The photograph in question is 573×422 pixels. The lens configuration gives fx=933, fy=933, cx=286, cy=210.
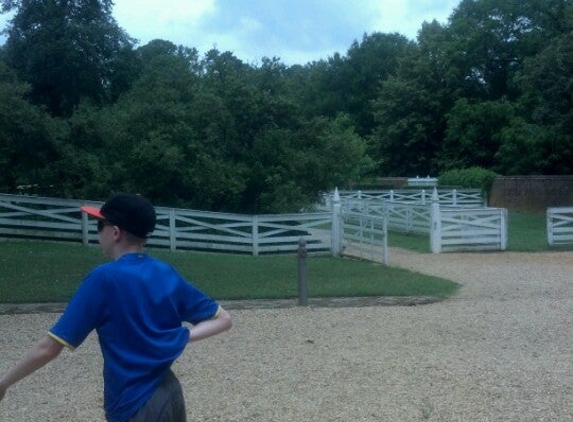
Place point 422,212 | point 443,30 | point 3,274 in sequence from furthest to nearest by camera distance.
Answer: point 443,30
point 422,212
point 3,274

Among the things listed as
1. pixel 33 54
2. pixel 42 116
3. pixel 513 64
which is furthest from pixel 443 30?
pixel 42 116

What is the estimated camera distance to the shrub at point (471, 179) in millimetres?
48062

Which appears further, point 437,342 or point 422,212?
point 422,212

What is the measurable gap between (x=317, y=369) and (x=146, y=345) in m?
5.75

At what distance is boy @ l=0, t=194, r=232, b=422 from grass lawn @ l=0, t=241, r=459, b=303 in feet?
35.8

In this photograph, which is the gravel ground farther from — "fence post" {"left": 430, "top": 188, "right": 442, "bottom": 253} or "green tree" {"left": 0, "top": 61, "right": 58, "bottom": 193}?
"green tree" {"left": 0, "top": 61, "right": 58, "bottom": 193}

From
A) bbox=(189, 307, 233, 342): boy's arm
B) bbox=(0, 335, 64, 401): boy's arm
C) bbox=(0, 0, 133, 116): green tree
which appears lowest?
bbox=(0, 335, 64, 401): boy's arm

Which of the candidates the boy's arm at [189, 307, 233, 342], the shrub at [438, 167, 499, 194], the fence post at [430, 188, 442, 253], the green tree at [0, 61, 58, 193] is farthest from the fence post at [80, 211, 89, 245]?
the shrub at [438, 167, 499, 194]

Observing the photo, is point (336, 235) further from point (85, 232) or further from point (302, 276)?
point (302, 276)

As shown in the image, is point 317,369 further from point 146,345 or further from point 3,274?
point 3,274

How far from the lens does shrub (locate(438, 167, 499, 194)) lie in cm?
4806

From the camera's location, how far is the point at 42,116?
22.9 metres

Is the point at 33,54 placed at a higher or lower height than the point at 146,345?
higher

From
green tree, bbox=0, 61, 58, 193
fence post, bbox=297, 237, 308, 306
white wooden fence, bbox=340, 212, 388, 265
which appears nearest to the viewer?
fence post, bbox=297, 237, 308, 306
